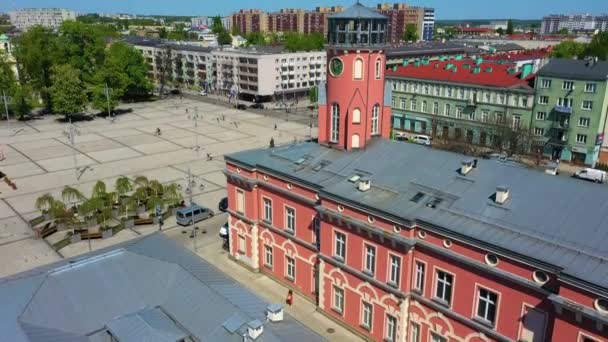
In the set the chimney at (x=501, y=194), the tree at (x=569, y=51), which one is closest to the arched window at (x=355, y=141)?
the chimney at (x=501, y=194)

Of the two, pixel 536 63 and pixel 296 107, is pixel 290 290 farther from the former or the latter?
pixel 296 107

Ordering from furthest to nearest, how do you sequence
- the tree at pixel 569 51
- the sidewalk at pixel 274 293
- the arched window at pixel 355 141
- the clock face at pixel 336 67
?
the tree at pixel 569 51 → the arched window at pixel 355 141 → the clock face at pixel 336 67 → the sidewalk at pixel 274 293

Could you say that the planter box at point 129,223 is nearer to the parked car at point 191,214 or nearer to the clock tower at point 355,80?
the parked car at point 191,214

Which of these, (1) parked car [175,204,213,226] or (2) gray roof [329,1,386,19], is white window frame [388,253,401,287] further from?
(1) parked car [175,204,213,226]

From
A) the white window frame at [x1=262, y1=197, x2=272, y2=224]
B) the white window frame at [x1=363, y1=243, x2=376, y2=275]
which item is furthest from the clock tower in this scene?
the white window frame at [x1=363, y1=243, x2=376, y2=275]

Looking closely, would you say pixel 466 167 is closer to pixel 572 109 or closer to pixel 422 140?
pixel 572 109
